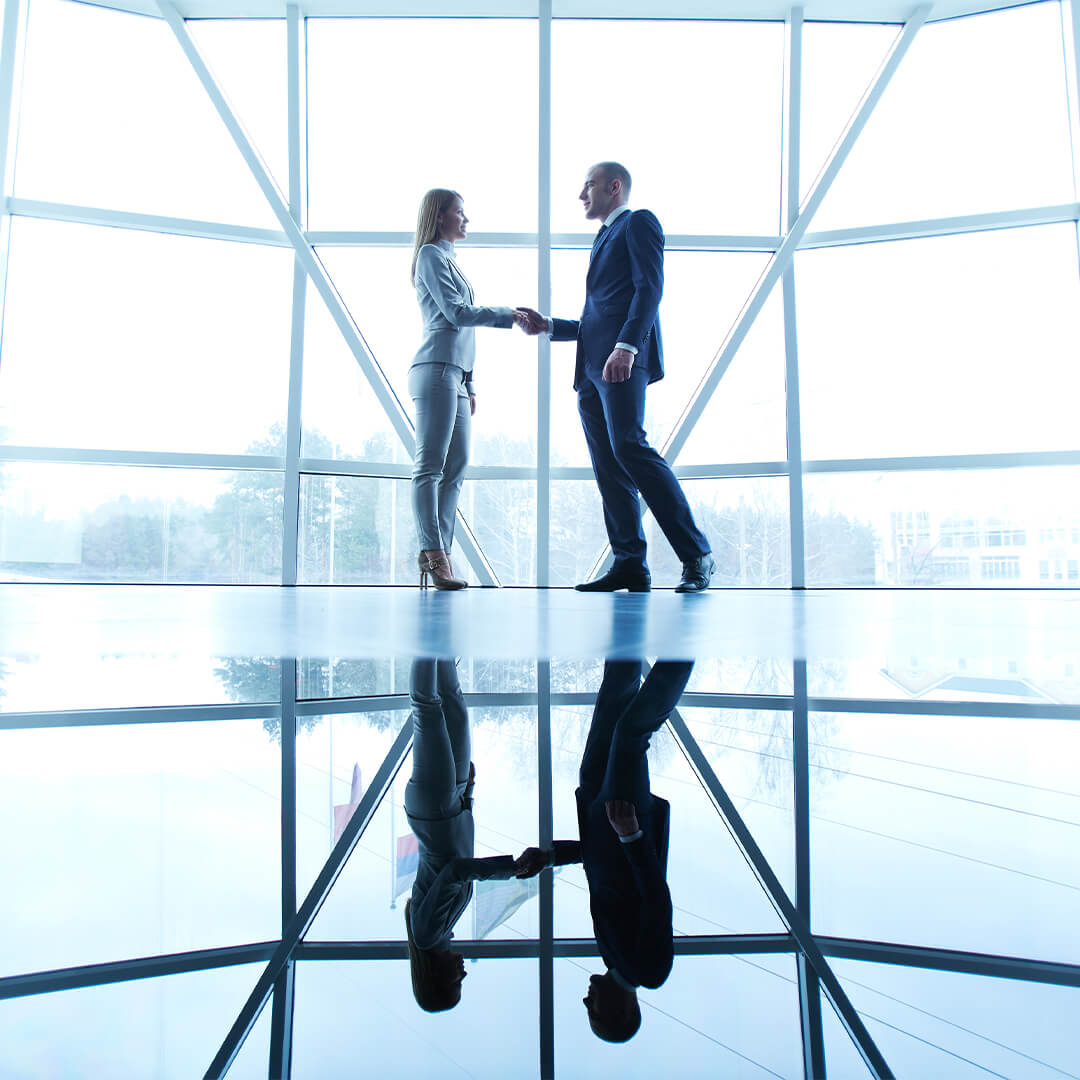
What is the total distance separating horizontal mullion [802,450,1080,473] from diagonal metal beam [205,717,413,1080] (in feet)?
14.8

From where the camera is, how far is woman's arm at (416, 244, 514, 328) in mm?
3000

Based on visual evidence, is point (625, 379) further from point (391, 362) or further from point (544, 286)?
point (391, 362)

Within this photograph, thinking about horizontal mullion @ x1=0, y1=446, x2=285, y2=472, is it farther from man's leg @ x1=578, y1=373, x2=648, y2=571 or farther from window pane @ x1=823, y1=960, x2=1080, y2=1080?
window pane @ x1=823, y1=960, x2=1080, y2=1080

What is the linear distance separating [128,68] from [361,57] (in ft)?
4.94

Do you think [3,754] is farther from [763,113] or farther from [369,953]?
[763,113]

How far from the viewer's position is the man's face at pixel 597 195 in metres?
3.01

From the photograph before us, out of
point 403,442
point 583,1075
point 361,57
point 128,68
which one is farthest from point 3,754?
point 128,68

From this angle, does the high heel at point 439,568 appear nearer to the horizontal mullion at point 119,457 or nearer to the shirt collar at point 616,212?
the shirt collar at point 616,212

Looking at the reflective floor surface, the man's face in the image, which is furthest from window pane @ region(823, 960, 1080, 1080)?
the man's face

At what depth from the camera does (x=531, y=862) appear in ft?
1.28

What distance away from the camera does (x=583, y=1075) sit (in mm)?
230

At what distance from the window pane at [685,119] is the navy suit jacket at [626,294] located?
6.90 feet

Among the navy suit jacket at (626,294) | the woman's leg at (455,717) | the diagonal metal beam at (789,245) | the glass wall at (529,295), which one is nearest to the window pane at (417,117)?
the glass wall at (529,295)

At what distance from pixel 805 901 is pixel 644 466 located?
242cm
